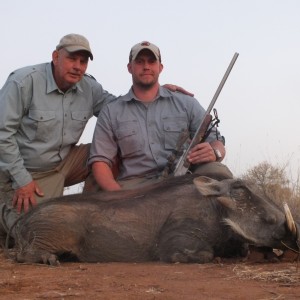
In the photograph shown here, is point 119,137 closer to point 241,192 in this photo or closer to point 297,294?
point 241,192

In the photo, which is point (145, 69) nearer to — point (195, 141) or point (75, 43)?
point (75, 43)

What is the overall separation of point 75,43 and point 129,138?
47.7 inches

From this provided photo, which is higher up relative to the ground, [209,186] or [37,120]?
[37,120]

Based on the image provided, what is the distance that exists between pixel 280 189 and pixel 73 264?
5856mm

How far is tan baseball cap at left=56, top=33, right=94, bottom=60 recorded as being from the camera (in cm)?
721

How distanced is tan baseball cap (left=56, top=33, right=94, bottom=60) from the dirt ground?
2.86 meters

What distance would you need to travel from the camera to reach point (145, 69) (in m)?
7.23

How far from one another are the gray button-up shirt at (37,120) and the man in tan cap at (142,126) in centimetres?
34

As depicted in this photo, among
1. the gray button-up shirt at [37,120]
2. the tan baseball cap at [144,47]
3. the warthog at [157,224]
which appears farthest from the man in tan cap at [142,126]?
the warthog at [157,224]

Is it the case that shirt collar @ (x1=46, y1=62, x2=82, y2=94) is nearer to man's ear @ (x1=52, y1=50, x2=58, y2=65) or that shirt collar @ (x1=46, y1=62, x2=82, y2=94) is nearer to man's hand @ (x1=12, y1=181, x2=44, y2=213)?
man's ear @ (x1=52, y1=50, x2=58, y2=65)

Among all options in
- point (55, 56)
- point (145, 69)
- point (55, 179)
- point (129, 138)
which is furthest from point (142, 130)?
point (55, 56)

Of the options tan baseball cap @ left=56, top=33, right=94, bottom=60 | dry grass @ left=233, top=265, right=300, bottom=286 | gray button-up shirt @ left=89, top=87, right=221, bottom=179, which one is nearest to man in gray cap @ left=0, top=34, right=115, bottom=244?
tan baseball cap @ left=56, top=33, right=94, bottom=60

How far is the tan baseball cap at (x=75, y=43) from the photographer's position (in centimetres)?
721

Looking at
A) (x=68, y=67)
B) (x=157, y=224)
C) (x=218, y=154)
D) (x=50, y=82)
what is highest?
(x=68, y=67)
